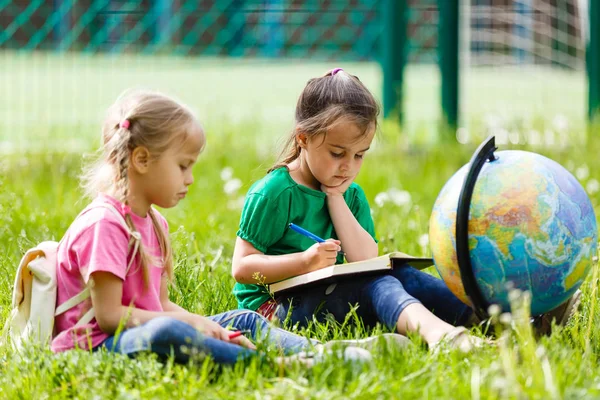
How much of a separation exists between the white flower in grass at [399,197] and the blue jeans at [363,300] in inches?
76.8

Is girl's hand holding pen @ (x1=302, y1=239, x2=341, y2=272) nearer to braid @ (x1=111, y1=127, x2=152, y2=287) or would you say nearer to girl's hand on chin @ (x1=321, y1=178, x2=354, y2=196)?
girl's hand on chin @ (x1=321, y1=178, x2=354, y2=196)

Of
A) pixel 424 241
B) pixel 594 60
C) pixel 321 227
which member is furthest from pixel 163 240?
pixel 594 60

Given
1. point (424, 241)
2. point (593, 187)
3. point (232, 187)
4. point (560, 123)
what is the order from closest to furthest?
point (424, 241) < point (232, 187) < point (593, 187) < point (560, 123)

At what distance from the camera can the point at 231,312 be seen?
11.7 ft

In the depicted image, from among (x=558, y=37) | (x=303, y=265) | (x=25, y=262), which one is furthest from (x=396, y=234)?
(x=558, y=37)

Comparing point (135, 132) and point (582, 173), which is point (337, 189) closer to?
point (135, 132)

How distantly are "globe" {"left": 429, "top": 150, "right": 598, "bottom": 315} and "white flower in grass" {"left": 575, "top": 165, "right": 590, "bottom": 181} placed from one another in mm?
3340

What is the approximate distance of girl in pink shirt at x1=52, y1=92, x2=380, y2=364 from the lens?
302cm

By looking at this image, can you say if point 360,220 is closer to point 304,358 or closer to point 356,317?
point 356,317

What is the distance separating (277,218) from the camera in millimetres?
3748

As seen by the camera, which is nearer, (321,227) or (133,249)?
(133,249)

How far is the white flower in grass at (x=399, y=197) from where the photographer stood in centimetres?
575

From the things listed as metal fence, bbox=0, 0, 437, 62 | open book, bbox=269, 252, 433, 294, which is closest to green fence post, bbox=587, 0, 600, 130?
metal fence, bbox=0, 0, 437, 62

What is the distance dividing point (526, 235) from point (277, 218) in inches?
39.3
